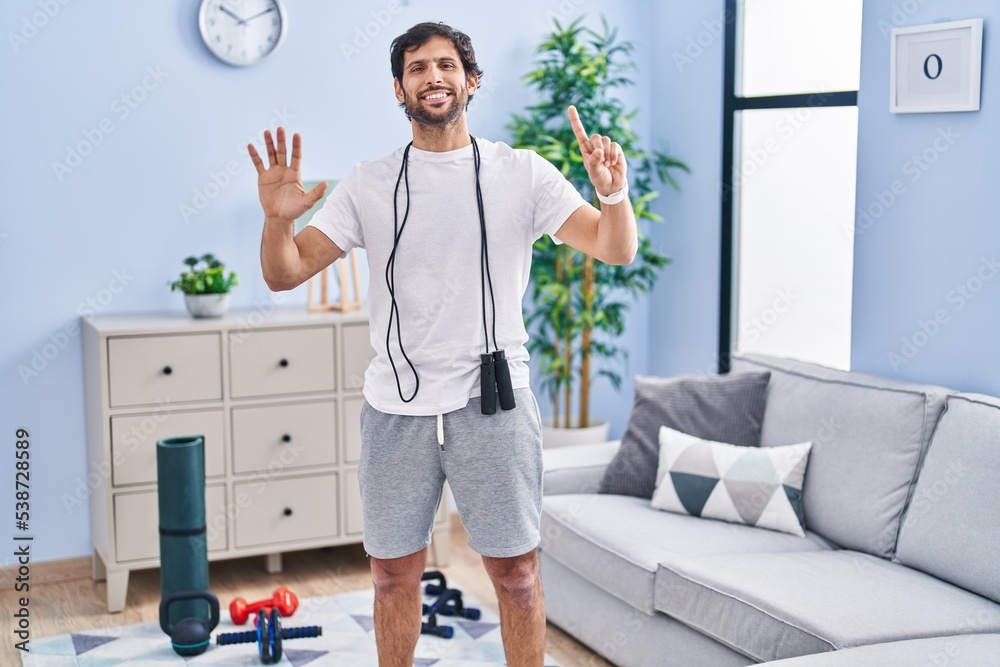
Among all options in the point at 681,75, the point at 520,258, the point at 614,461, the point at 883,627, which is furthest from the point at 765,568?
the point at 681,75

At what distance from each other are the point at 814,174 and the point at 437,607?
186 cm

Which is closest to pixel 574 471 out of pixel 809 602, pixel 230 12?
pixel 809 602

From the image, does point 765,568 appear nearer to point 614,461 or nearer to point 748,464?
point 748,464

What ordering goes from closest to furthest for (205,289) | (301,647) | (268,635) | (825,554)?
(825,554)
(268,635)
(301,647)
(205,289)

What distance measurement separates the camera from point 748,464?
3.04 meters

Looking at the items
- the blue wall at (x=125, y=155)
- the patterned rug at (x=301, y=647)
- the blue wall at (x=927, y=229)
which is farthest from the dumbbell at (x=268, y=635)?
the blue wall at (x=927, y=229)

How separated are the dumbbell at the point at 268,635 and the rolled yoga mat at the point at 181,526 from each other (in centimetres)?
11

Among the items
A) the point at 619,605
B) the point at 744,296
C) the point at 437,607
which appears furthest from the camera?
the point at 744,296

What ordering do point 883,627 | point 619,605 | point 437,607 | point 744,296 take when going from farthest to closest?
1. point 744,296
2. point 437,607
3. point 619,605
4. point 883,627

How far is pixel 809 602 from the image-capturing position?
239 centimetres

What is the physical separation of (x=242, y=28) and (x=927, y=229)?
2.29 metres

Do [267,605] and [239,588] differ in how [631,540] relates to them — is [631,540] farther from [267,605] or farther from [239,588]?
[239,588]

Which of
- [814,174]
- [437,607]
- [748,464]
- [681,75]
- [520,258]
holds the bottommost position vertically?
[437,607]

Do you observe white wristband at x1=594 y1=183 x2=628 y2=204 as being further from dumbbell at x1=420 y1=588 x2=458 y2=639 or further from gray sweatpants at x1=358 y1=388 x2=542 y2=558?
dumbbell at x1=420 y1=588 x2=458 y2=639
